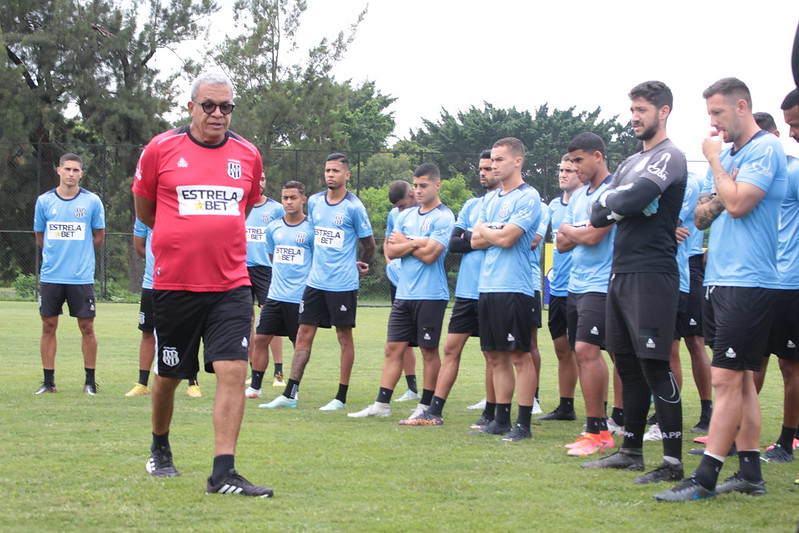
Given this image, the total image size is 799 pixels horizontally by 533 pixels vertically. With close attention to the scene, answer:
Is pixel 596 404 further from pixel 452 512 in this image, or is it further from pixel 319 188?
pixel 319 188

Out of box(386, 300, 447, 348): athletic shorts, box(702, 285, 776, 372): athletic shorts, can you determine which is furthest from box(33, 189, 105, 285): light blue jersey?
box(702, 285, 776, 372): athletic shorts

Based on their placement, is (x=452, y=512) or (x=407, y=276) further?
(x=407, y=276)

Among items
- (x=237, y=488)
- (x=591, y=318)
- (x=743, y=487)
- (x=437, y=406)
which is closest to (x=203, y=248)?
(x=237, y=488)

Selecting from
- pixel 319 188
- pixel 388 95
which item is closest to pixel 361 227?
pixel 319 188

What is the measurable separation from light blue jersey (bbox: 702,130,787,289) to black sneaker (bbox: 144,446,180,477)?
3437mm

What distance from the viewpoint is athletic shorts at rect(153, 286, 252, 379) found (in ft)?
Answer: 17.3

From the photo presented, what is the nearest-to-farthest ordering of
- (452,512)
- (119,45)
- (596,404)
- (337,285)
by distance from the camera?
(452,512) < (596,404) < (337,285) < (119,45)

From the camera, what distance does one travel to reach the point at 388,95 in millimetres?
61125

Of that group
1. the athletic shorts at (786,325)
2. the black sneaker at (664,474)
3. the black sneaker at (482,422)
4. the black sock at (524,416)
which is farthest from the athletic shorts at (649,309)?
the black sneaker at (482,422)

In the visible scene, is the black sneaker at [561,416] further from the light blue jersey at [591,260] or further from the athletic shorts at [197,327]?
the athletic shorts at [197,327]

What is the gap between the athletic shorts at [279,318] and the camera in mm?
10008

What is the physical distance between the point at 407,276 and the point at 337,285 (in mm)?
961

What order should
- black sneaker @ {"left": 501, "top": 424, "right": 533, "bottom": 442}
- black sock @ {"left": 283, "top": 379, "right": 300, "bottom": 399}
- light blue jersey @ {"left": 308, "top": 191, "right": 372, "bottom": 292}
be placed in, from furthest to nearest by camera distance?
light blue jersey @ {"left": 308, "top": 191, "right": 372, "bottom": 292}
black sock @ {"left": 283, "top": 379, "right": 300, "bottom": 399}
black sneaker @ {"left": 501, "top": 424, "right": 533, "bottom": 442}

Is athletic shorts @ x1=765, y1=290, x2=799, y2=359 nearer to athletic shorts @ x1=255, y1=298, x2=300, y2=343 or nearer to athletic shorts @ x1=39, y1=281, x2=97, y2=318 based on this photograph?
athletic shorts @ x1=255, y1=298, x2=300, y2=343
